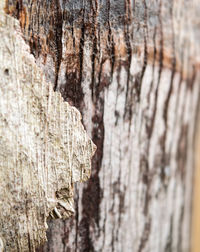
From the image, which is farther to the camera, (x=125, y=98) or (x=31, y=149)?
(x=125, y=98)

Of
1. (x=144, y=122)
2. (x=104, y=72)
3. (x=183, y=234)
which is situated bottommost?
(x=183, y=234)

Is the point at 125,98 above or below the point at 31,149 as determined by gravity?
above

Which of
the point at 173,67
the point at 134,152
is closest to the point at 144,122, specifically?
the point at 134,152

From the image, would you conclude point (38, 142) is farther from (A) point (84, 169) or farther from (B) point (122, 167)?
(B) point (122, 167)
